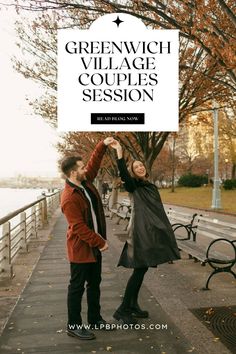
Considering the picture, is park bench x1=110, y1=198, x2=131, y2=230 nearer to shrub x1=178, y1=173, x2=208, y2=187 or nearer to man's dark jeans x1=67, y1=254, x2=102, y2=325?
man's dark jeans x1=67, y1=254, x2=102, y2=325

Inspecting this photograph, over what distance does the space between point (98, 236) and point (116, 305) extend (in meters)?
1.80

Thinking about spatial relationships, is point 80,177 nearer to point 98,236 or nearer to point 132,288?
point 98,236

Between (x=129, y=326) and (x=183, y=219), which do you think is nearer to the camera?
(x=129, y=326)

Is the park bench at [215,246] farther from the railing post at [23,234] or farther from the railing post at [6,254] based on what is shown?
the railing post at [23,234]

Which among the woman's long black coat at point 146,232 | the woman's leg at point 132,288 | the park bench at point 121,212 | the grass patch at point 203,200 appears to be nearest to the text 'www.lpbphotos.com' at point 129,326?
the woman's leg at point 132,288

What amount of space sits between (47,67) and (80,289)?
42.6ft

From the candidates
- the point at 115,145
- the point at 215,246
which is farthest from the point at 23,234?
the point at 115,145

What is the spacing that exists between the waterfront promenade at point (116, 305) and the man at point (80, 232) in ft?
1.05

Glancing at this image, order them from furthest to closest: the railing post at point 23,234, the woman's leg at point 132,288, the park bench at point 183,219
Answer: the railing post at point 23,234, the park bench at point 183,219, the woman's leg at point 132,288

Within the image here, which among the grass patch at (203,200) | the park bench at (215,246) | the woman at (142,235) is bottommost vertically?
the grass patch at (203,200)

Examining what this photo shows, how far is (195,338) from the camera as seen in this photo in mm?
4621

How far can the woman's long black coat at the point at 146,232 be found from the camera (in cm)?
492

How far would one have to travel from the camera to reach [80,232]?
445 cm

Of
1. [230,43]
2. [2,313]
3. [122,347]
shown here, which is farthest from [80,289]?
[230,43]
